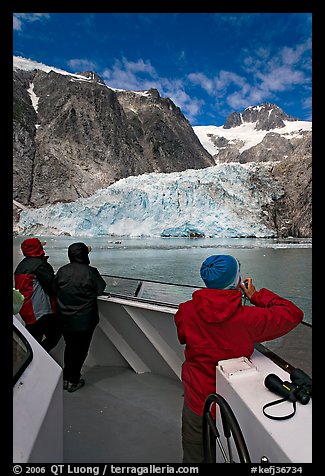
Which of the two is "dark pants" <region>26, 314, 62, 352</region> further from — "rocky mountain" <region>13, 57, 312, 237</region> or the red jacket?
"rocky mountain" <region>13, 57, 312, 237</region>

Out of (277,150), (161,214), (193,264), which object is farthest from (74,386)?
(277,150)

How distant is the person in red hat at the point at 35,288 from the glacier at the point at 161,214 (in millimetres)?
16634

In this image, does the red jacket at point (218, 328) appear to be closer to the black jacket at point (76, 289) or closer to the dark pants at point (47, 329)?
the black jacket at point (76, 289)

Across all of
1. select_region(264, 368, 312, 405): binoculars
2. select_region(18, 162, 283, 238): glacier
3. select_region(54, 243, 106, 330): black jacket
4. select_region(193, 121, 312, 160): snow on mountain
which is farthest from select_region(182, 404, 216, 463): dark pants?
select_region(193, 121, 312, 160): snow on mountain

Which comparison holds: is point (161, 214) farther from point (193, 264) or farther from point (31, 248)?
point (31, 248)

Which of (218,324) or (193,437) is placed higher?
(218,324)

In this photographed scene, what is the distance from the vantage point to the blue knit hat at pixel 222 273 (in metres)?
1.12

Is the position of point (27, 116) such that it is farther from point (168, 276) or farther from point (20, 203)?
point (168, 276)

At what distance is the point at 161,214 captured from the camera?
1953 cm

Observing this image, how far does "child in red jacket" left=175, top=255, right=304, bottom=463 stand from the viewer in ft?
3.58

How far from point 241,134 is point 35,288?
9658 cm

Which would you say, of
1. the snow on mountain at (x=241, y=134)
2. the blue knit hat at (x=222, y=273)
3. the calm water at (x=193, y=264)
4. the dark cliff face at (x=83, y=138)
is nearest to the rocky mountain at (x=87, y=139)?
the dark cliff face at (x=83, y=138)
